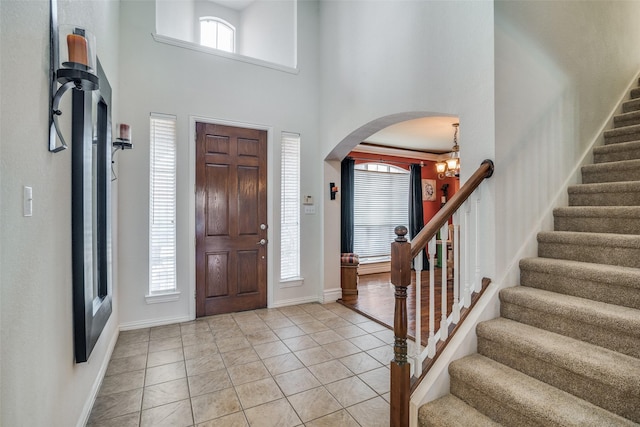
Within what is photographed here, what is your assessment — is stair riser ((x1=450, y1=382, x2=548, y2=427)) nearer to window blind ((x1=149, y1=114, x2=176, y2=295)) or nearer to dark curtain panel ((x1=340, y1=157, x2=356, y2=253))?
window blind ((x1=149, y1=114, x2=176, y2=295))

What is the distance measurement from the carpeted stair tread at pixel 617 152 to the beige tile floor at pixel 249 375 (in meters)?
2.61

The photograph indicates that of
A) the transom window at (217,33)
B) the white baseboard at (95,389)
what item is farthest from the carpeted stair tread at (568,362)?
the transom window at (217,33)

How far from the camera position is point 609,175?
2.53 metres

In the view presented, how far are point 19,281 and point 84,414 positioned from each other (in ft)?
4.29

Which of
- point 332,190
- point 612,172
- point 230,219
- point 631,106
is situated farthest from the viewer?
point 332,190

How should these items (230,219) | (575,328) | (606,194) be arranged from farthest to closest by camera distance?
(230,219)
(606,194)
(575,328)

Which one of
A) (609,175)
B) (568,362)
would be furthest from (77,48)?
(609,175)

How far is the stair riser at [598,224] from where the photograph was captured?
206 centimetres

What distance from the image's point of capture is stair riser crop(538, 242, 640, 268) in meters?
1.89

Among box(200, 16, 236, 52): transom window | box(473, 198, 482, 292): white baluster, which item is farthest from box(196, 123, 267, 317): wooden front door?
box(473, 198, 482, 292): white baluster

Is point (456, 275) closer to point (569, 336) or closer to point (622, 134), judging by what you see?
point (569, 336)

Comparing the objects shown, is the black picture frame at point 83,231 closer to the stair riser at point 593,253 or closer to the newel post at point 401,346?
the newel post at point 401,346

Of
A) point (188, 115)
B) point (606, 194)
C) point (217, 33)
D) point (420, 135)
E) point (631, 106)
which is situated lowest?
point (606, 194)

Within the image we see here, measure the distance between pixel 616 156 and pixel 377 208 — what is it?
4379 millimetres
